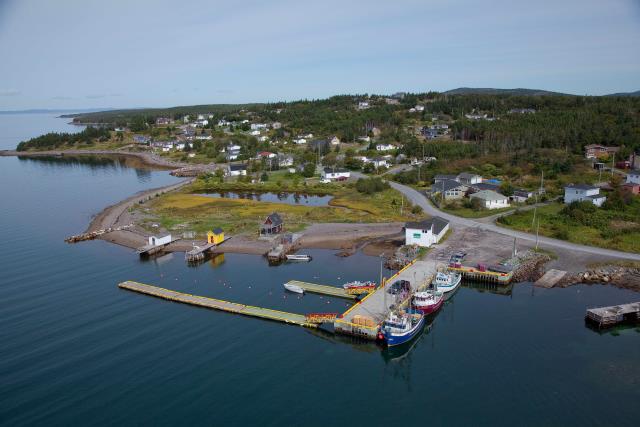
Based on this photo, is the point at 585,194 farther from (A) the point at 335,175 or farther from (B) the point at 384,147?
(B) the point at 384,147

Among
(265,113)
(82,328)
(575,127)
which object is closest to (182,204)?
(82,328)

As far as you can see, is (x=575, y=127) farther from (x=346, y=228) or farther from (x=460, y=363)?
(x=460, y=363)

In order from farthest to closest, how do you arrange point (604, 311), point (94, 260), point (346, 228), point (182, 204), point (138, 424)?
point (182, 204)
point (346, 228)
point (94, 260)
point (604, 311)
point (138, 424)

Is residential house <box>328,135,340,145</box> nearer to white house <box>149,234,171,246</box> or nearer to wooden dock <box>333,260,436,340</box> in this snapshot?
white house <box>149,234,171,246</box>

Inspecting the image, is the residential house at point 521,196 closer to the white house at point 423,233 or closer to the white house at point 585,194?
the white house at point 585,194

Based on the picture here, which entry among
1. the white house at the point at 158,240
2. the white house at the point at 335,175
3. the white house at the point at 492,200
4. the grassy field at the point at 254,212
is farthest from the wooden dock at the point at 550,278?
the white house at the point at 335,175

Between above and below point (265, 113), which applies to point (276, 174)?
below
